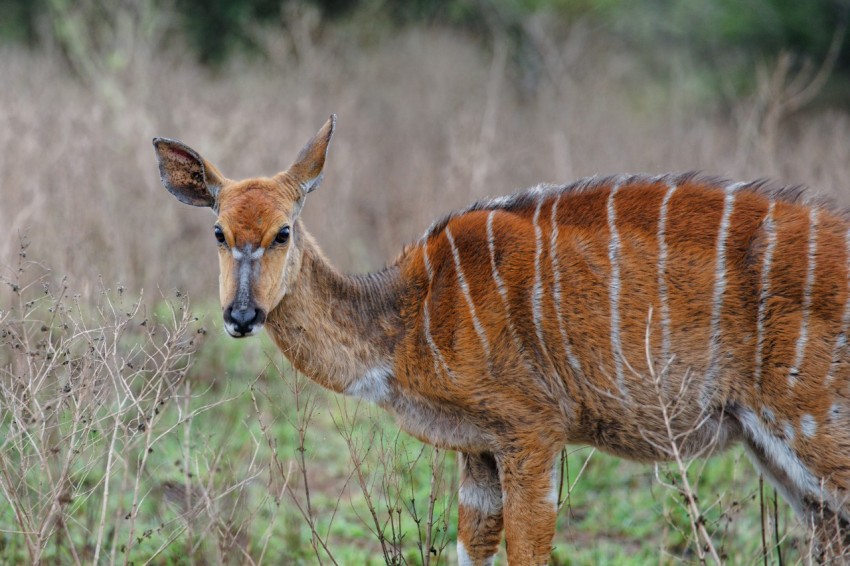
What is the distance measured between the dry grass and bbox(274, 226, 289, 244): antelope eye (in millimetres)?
658

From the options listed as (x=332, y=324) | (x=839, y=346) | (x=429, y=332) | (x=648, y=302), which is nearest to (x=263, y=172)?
(x=332, y=324)

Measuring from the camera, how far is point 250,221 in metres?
4.30

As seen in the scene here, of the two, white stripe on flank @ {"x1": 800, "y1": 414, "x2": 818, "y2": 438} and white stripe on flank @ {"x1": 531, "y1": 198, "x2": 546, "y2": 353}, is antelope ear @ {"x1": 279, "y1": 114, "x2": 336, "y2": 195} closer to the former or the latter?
white stripe on flank @ {"x1": 531, "y1": 198, "x2": 546, "y2": 353}

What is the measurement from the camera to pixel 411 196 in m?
9.34

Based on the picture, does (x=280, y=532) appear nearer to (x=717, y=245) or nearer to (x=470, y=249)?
(x=470, y=249)

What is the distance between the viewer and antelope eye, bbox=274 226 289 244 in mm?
4340

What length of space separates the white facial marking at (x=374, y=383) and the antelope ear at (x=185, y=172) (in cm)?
103


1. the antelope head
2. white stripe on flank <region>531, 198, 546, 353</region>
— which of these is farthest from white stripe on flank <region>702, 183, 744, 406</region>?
the antelope head

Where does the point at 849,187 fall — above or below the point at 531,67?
above

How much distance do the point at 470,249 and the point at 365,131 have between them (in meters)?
8.53

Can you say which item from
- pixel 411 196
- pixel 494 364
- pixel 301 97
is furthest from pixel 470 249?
pixel 301 97

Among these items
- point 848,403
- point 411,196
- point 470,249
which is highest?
point 470,249

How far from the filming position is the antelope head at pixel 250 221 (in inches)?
163

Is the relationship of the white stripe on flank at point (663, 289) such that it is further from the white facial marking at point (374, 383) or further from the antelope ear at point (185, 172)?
the antelope ear at point (185, 172)
